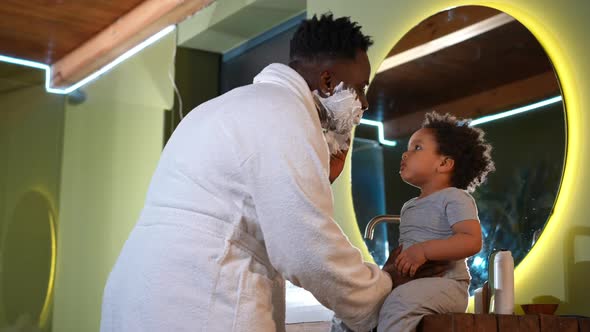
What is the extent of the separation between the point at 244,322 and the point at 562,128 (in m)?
1.00

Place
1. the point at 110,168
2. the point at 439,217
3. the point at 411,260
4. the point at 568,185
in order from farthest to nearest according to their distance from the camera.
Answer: the point at 110,168
the point at 568,185
the point at 439,217
the point at 411,260

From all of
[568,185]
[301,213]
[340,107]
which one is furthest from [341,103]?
[568,185]

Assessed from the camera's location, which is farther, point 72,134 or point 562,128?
point 72,134

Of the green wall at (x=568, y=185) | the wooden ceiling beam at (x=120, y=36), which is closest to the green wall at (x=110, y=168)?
the wooden ceiling beam at (x=120, y=36)

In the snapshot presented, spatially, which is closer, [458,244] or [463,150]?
[458,244]

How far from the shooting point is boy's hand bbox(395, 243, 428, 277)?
145 centimetres

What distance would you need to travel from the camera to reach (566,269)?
1.72m

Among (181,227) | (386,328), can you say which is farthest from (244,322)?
(386,328)

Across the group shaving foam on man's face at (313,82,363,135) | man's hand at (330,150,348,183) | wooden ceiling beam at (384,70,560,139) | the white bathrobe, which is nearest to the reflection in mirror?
wooden ceiling beam at (384,70,560,139)

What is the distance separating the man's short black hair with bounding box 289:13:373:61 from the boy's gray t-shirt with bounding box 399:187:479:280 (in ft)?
1.40

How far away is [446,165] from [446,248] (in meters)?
0.29

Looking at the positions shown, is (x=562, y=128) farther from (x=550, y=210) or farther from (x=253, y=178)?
(x=253, y=178)

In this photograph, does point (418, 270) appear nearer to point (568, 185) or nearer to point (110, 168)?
point (568, 185)

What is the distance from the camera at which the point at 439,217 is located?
163 cm
